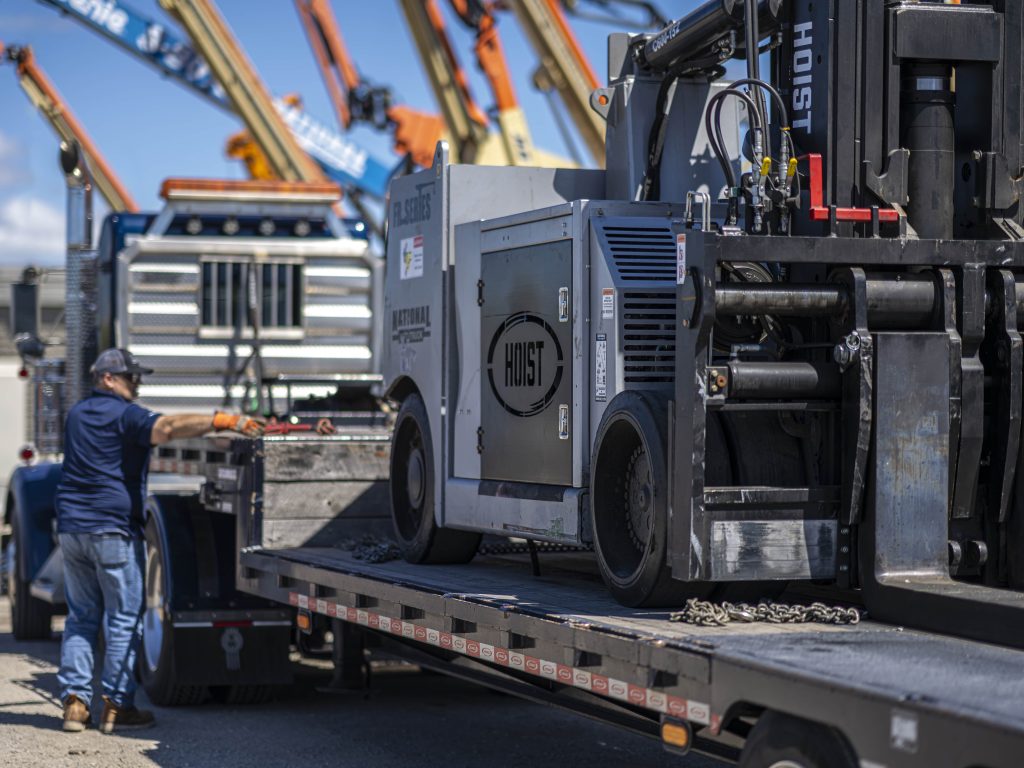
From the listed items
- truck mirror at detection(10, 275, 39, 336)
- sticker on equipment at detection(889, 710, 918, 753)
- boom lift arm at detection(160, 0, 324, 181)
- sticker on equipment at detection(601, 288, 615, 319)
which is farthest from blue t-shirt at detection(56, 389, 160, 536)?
boom lift arm at detection(160, 0, 324, 181)

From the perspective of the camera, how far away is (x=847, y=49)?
600cm

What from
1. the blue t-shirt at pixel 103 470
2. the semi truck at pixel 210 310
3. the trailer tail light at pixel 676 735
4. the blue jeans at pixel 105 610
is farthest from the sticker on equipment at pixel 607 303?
the semi truck at pixel 210 310

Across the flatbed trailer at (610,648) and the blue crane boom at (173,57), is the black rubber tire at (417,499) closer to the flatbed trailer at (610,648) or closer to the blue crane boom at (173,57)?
the flatbed trailer at (610,648)

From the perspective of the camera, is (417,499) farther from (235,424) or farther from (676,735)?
(676,735)

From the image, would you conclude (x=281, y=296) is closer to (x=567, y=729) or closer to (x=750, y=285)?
(x=567, y=729)

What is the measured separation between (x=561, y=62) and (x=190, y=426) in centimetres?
1708

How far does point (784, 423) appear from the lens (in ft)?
19.2

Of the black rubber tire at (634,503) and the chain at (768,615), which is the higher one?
the black rubber tire at (634,503)

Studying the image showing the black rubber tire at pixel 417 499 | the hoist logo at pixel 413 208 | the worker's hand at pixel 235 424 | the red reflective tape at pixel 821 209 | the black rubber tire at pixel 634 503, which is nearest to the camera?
the red reflective tape at pixel 821 209

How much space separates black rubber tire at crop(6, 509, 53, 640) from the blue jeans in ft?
11.6

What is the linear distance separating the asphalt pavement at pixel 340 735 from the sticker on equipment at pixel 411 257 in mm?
2573

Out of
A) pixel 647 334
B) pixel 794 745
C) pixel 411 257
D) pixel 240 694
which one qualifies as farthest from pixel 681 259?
pixel 240 694

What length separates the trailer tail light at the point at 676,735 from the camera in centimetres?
519

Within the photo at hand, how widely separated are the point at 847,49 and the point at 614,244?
1319 millimetres
